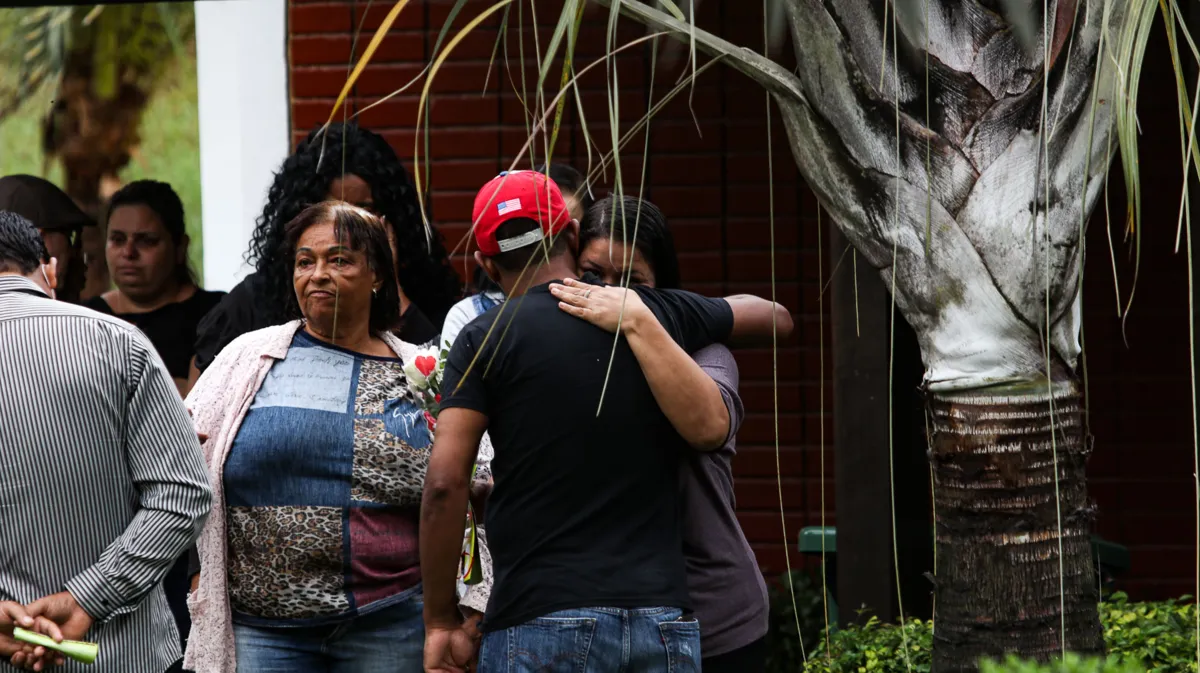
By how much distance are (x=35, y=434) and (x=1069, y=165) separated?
209 centimetres

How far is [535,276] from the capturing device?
2898 millimetres

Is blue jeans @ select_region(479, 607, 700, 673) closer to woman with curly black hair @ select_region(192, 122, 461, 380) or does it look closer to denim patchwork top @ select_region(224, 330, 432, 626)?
denim patchwork top @ select_region(224, 330, 432, 626)

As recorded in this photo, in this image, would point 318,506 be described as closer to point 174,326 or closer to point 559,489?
point 559,489

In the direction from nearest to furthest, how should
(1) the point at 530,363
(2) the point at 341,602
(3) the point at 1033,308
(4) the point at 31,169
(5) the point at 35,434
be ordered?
(3) the point at 1033,308
(1) the point at 530,363
(5) the point at 35,434
(2) the point at 341,602
(4) the point at 31,169

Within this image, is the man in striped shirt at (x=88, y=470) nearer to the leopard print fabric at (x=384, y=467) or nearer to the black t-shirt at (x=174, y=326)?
the leopard print fabric at (x=384, y=467)

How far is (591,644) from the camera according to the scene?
268 centimetres

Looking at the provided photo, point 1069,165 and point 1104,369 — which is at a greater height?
point 1069,165

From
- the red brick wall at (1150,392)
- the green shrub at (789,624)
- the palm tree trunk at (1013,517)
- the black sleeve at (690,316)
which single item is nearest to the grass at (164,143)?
the green shrub at (789,624)

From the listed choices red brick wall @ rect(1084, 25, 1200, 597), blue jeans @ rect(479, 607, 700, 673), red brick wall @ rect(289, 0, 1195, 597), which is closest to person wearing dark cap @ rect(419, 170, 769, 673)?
blue jeans @ rect(479, 607, 700, 673)

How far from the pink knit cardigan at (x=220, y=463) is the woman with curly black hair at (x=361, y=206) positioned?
0.37 metres

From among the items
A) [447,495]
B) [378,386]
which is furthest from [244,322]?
[447,495]

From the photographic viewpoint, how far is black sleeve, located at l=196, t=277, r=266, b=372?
3902 millimetres

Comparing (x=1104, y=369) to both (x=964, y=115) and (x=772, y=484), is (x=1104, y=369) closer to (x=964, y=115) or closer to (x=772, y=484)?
(x=772, y=484)

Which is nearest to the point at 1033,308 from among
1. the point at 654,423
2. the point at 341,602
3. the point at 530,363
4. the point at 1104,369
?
the point at 654,423
